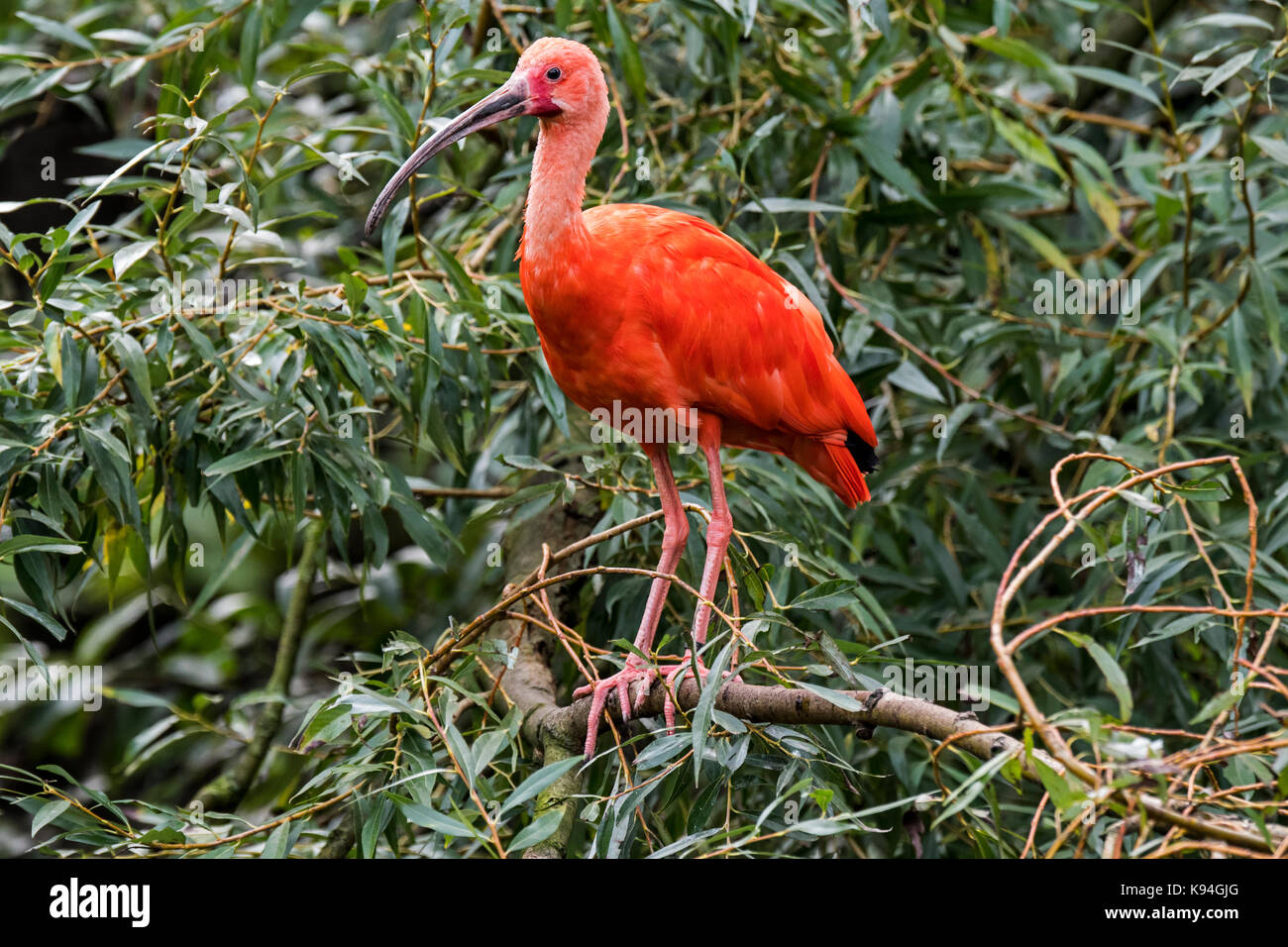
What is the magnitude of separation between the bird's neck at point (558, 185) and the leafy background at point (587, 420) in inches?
14.3

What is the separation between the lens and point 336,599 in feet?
16.7

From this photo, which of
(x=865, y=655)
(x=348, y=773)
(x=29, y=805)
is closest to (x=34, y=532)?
(x=29, y=805)

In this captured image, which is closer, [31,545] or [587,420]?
[31,545]

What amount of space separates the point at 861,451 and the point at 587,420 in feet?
3.06

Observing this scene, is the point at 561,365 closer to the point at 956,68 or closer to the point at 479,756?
the point at 479,756

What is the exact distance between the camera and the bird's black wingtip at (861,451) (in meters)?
3.33

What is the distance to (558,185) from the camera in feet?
9.39

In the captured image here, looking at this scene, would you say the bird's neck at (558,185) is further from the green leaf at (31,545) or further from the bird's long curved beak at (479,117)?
the green leaf at (31,545)
